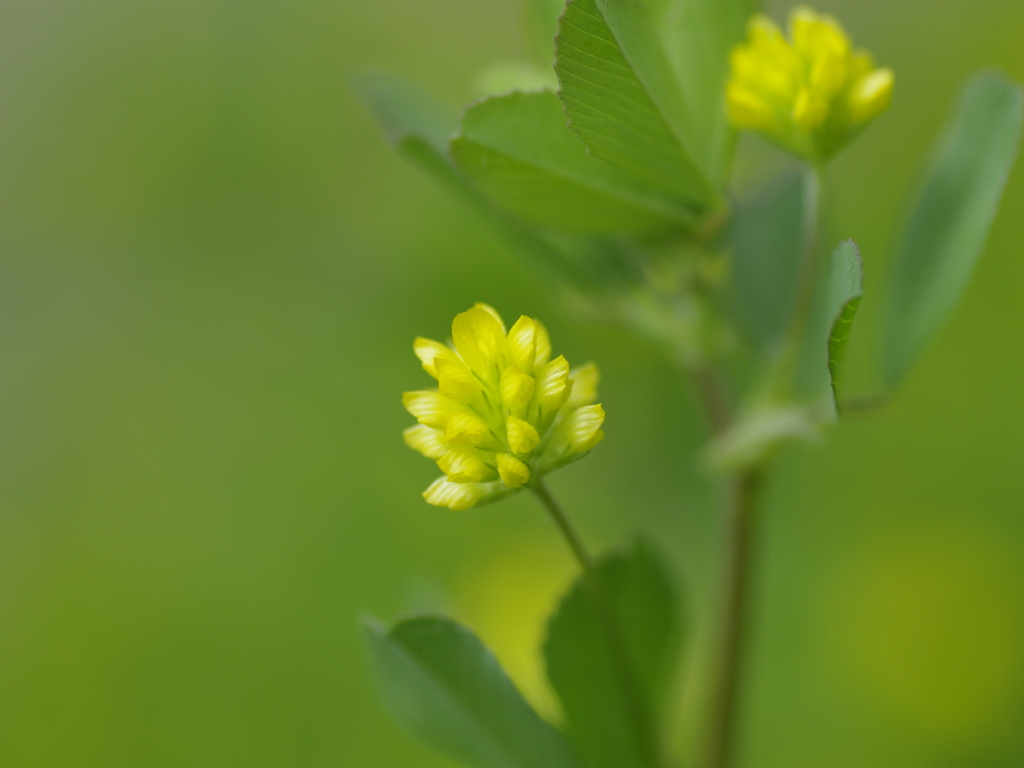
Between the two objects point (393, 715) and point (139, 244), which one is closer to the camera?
point (393, 715)

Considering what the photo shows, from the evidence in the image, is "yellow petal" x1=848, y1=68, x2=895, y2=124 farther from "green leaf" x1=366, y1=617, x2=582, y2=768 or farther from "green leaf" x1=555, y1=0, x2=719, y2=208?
"green leaf" x1=366, y1=617, x2=582, y2=768

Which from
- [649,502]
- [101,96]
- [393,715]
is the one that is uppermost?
[101,96]

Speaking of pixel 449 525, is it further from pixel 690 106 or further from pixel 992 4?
pixel 992 4

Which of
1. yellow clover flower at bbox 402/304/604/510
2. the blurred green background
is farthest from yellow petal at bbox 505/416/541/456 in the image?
the blurred green background

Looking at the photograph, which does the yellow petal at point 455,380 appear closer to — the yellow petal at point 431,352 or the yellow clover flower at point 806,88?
the yellow petal at point 431,352

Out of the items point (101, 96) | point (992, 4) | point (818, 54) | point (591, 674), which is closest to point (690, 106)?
point (818, 54)

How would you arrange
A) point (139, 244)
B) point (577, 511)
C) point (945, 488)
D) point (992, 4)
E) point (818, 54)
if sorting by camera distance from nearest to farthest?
point (818, 54)
point (945, 488)
point (577, 511)
point (992, 4)
point (139, 244)

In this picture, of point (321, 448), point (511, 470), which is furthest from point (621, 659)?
point (321, 448)
